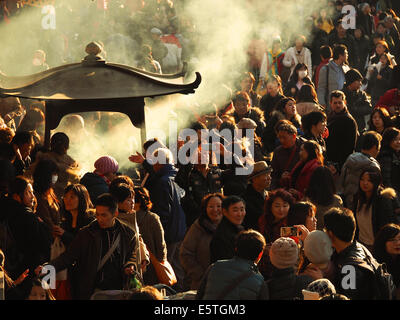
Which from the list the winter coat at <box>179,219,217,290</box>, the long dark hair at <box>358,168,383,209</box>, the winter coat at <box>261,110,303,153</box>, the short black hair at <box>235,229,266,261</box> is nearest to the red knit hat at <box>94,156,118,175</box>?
the winter coat at <box>179,219,217,290</box>

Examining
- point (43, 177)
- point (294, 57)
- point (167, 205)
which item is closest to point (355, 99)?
point (294, 57)

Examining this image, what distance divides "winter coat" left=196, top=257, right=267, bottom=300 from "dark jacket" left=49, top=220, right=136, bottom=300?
47.4 inches

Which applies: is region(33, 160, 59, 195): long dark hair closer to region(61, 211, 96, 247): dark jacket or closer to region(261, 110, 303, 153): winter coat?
region(61, 211, 96, 247): dark jacket

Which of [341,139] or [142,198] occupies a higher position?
[341,139]

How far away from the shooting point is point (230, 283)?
5.83 meters

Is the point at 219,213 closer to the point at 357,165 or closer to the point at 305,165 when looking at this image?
the point at 305,165

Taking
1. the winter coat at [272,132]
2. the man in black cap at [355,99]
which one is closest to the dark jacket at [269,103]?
the man in black cap at [355,99]

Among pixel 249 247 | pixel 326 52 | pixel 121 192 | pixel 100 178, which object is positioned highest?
pixel 326 52

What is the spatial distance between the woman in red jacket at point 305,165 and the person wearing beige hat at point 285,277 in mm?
2845

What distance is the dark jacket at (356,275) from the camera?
6.11 metres

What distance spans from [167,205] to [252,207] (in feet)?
2.72

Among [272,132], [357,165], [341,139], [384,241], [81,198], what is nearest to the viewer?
[384,241]

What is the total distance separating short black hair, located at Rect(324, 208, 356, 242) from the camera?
21.3ft

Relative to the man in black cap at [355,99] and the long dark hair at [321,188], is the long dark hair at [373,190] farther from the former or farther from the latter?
the man in black cap at [355,99]
